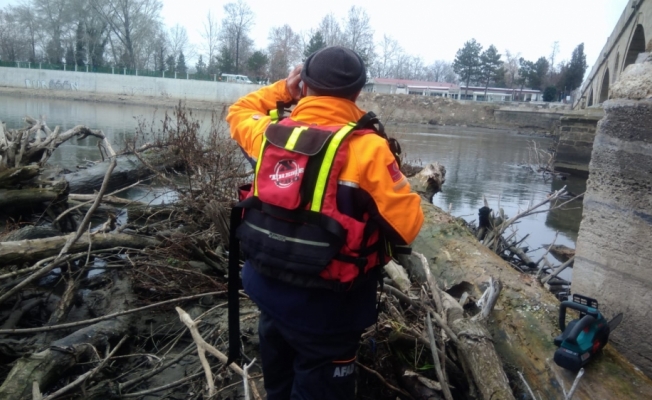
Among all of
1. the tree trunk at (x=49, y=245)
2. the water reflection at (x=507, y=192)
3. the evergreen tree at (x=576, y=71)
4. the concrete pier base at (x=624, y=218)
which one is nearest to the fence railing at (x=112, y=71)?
the water reflection at (x=507, y=192)

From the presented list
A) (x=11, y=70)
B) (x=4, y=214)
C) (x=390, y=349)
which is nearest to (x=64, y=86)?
(x=11, y=70)

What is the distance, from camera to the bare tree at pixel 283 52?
5559 cm

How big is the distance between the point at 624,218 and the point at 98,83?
55.2 m

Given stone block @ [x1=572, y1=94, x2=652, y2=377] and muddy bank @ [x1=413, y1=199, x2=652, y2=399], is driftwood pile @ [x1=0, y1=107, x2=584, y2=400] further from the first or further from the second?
stone block @ [x1=572, y1=94, x2=652, y2=377]

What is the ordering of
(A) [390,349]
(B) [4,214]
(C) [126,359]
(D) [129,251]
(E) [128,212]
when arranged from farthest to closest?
1. (E) [128,212]
2. (B) [4,214]
3. (D) [129,251]
4. (C) [126,359]
5. (A) [390,349]

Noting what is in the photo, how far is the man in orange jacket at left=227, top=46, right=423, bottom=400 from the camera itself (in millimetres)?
2080

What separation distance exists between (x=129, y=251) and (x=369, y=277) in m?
3.44

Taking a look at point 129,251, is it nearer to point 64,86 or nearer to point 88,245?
point 88,245

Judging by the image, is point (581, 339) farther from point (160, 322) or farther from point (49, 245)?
point (49, 245)

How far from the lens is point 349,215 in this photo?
6.99ft

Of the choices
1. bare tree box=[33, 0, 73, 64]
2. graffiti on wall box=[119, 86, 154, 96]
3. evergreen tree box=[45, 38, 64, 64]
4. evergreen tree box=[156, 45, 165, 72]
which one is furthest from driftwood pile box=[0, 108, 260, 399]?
evergreen tree box=[156, 45, 165, 72]

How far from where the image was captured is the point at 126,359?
3.69 meters

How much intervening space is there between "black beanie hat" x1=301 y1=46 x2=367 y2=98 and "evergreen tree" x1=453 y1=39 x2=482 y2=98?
257 feet

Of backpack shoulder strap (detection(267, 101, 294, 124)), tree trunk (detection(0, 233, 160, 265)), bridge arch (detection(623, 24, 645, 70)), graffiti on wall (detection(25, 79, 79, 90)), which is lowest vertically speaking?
tree trunk (detection(0, 233, 160, 265))
